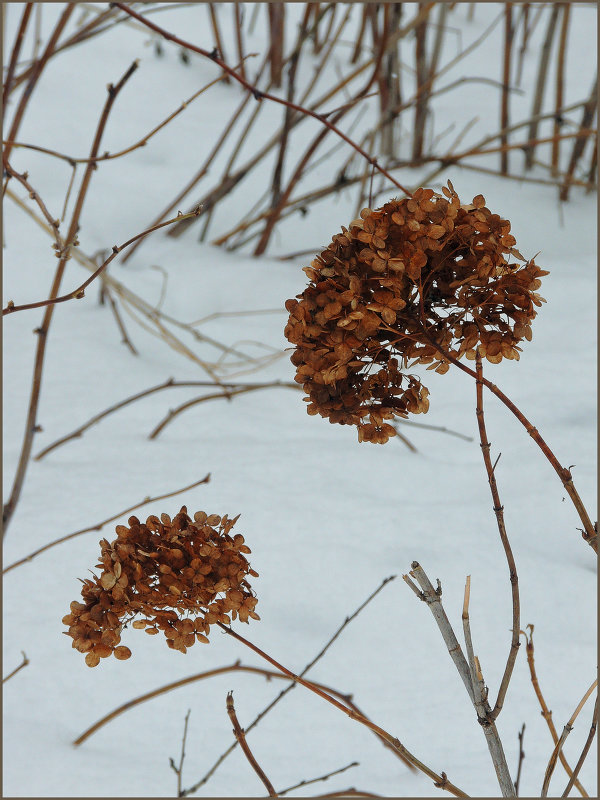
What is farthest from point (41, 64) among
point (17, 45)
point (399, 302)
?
point (399, 302)

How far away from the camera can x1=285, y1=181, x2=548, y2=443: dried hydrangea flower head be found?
12.2 inches

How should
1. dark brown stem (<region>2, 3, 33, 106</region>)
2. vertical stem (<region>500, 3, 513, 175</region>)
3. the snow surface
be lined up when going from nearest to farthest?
the snow surface
dark brown stem (<region>2, 3, 33, 106</region>)
vertical stem (<region>500, 3, 513, 175</region>)

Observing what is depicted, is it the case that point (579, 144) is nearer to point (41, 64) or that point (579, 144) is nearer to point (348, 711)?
point (41, 64)

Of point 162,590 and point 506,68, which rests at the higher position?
point 506,68

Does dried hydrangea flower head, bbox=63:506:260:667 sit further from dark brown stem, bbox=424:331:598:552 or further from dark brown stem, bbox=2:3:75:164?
dark brown stem, bbox=2:3:75:164

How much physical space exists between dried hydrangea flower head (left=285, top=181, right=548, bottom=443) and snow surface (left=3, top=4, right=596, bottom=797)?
0.34m

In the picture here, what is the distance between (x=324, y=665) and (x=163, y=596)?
37cm

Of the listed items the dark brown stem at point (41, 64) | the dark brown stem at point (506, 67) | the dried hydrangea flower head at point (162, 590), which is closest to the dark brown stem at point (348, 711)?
the dried hydrangea flower head at point (162, 590)

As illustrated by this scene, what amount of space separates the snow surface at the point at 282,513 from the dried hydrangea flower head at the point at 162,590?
268 mm

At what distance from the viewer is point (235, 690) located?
65 centimetres

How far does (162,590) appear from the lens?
0.33m

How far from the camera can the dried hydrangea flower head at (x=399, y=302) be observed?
1.02ft

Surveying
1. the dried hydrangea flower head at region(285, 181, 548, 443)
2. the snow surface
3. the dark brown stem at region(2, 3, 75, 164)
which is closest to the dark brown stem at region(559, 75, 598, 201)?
the snow surface

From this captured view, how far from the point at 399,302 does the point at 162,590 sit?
0.49 ft
